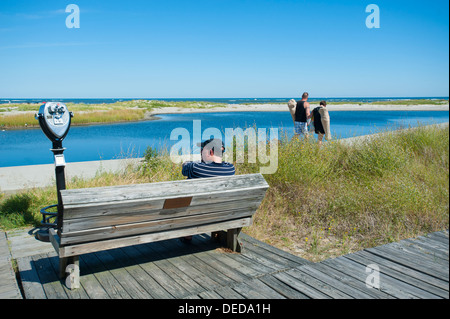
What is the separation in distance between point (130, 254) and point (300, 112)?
7540 mm

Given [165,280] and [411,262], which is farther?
[411,262]

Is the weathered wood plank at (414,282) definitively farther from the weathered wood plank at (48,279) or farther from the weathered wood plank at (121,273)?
the weathered wood plank at (48,279)

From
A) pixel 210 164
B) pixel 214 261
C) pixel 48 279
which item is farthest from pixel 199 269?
pixel 48 279

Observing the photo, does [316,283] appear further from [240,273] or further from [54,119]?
[54,119]

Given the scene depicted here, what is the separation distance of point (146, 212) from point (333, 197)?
3.40 meters

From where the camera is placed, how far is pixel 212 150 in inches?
148

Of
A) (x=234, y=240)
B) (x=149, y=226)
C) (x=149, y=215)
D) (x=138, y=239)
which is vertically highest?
A: (x=149, y=215)

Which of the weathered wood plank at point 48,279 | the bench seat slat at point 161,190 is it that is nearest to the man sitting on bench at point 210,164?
the bench seat slat at point 161,190

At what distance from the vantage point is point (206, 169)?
3699 mm

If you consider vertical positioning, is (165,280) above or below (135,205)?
below

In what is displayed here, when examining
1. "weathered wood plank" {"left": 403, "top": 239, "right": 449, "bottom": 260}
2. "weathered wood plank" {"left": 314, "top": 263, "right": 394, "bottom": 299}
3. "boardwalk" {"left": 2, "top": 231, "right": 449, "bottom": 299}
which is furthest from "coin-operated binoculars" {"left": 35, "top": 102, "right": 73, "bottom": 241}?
"weathered wood plank" {"left": 403, "top": 239, "right": 449, "bottom": 260}

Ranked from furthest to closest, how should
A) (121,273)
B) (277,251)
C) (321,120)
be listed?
(321,120)
(277,251)
(121,273)

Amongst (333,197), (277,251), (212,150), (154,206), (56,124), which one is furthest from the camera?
(333,197)
